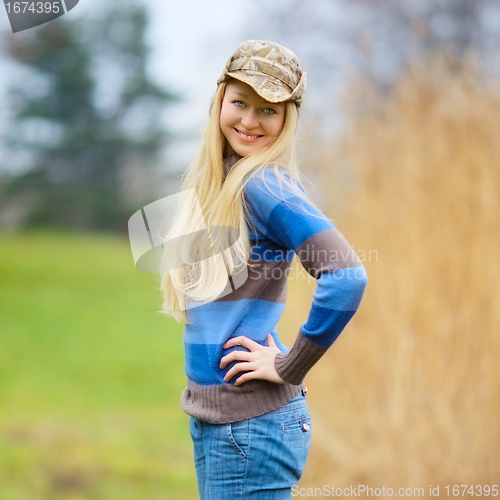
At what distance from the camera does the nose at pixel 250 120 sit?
1.37 m

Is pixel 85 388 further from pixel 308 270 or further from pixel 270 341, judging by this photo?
pixel 308 270

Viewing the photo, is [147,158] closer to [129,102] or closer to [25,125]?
[129,102]

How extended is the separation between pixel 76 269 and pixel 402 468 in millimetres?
10169

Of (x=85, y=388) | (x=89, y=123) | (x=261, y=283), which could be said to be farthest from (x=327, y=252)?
(x=89, y=123)

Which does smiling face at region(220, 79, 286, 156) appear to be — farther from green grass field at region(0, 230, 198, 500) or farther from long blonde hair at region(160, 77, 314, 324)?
green grass field at region(0, 230, 198, 500)

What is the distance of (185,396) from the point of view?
1.39 meters

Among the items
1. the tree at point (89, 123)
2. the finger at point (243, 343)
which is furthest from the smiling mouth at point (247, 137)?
the tree at point (89, 123)

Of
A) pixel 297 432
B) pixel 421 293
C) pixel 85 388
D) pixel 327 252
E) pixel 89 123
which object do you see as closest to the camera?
pixel 327 252

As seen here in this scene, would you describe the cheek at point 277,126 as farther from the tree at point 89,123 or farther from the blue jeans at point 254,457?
the tree at point 89,123

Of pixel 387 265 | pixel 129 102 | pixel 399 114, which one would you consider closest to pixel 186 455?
pixel 387 265

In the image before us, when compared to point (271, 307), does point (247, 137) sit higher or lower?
higher

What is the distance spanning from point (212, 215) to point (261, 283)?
0.68 ft

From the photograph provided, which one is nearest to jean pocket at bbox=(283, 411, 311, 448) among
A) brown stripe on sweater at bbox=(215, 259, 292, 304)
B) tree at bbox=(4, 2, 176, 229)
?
brown stripe on sweater at bbox=(215, 259, 292, 304)

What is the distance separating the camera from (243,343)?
1.30 m
